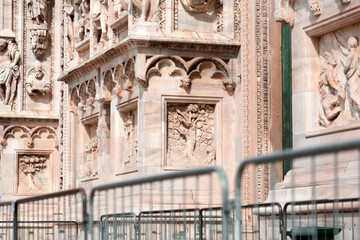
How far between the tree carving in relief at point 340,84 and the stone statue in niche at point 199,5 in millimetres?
4796

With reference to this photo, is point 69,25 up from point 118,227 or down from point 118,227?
up

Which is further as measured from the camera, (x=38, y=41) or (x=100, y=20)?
(x=38, y=41)

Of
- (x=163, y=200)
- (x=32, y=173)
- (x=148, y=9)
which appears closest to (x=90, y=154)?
(x=32, y=173)

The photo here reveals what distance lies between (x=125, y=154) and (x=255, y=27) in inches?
136

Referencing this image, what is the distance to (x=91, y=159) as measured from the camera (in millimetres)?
22125

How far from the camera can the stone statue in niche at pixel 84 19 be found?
73.8ft

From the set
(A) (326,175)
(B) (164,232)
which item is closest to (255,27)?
(B) (164,232)

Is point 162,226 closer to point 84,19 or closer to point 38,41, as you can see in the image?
point 84,19

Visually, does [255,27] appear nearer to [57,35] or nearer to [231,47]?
[231,47]

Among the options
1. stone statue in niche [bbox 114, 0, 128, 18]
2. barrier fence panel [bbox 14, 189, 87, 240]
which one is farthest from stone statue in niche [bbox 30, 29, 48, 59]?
barrier fence panel [bbox 14, 189, 87, 240]

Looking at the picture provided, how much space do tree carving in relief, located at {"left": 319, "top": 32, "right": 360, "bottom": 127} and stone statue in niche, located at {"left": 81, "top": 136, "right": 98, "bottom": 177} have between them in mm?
8937

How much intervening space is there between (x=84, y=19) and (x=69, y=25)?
1.41m

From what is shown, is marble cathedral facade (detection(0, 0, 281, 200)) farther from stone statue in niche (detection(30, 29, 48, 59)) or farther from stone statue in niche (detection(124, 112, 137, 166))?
stone statue in niche (detection(30, 29, 48, 59))

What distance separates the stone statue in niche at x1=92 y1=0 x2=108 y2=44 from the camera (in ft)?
68.0
